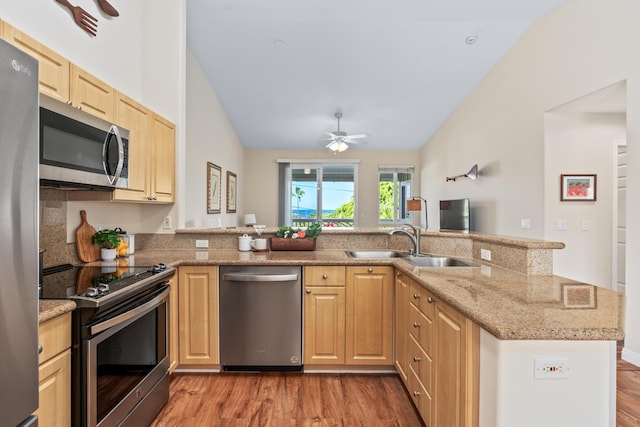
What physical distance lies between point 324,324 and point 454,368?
3.82ft

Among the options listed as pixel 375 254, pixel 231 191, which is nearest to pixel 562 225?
pixel 375 254

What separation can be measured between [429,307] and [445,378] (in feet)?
1.10

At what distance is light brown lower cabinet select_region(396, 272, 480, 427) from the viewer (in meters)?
1.22

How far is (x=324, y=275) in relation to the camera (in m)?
2.33

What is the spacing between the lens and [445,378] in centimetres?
142

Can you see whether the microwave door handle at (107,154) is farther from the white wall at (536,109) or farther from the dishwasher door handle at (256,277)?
the white wall at (536,109)

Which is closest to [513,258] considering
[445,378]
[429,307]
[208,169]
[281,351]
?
[429,307]

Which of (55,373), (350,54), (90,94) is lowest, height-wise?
(55,373)

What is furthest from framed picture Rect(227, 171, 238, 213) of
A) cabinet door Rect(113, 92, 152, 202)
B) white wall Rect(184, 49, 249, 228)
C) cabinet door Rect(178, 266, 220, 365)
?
cabinet door Rect(178, 266, 220, 365)

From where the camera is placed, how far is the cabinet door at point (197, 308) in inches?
90.7

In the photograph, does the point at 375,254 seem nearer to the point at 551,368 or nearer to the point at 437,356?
the point at 437,356

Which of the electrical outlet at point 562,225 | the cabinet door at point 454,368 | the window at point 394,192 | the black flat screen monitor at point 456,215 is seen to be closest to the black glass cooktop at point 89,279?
the cabinet door at point 454,368

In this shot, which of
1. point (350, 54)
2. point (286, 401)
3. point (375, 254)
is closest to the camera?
point (286, 401)

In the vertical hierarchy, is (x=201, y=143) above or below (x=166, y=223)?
above
